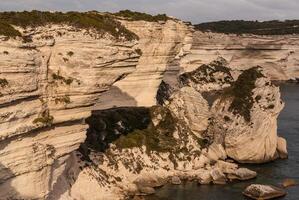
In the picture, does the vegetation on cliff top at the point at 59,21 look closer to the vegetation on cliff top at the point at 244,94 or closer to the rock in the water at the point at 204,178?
the rock in the water at the point at 204,178

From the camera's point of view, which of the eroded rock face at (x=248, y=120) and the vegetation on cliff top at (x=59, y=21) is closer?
the vegetation on cliff top at (x=59, y=21)

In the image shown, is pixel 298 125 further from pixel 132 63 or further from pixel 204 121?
pixel 132 63

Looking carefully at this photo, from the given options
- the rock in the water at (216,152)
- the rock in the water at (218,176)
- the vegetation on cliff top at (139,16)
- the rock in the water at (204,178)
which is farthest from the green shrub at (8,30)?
the rock in the water at (216,152)

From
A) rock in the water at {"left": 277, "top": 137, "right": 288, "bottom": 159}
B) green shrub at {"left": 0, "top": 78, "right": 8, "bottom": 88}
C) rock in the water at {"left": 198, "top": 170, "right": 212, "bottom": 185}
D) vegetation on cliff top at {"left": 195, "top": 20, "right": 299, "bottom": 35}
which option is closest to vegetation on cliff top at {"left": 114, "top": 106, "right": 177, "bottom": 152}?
rock in the water at {"left": 198, "top": 170, "right": 212, "bottom": 185}

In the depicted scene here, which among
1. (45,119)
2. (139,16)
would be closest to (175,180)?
(139,16)

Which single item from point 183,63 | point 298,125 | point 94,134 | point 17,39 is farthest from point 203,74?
point 17,39

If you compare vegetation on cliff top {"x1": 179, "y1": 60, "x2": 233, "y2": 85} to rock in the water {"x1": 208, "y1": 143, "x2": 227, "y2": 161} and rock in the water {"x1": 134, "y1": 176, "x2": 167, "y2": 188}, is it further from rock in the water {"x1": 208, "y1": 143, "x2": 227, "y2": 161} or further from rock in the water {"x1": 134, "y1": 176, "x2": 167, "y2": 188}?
rock in the water {"x1": 134, "y1": 176, "x2": 167, "y2": 188}
